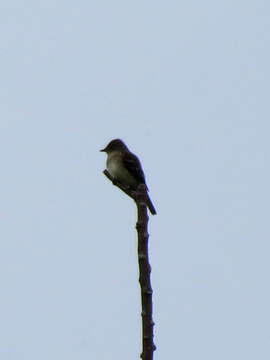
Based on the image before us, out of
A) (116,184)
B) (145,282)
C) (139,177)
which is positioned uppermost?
(139,177)

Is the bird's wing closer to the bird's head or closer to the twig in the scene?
the bird's head

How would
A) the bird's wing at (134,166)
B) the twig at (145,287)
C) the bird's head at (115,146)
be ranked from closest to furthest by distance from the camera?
1. the twig at (145,287)
2. the bird's wing at (134,166)
3. the bird's head at (115,146)

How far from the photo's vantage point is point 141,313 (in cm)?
373

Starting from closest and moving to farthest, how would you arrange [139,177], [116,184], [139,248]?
[139,248] → [116,184] → [139,177]

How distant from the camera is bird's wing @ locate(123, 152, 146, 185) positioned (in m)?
13.2

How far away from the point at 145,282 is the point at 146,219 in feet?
1.45

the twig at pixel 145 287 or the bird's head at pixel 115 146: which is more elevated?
the bird's head at pixel 115 146

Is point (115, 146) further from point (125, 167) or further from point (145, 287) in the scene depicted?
point (145, 287)

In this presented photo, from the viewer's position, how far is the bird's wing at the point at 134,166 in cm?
1316

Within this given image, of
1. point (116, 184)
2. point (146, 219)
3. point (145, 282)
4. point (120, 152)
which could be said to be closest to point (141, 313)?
point (145, 282)

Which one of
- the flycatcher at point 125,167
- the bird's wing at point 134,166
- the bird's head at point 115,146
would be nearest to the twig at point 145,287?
the flycatcher at point 125,167

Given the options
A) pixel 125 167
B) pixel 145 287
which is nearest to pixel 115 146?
pixel 125 167

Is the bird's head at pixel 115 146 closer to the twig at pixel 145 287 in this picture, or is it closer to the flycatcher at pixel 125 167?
the flycatcher at pixel 125 167

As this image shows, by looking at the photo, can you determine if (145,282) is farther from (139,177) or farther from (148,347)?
(139,177)
